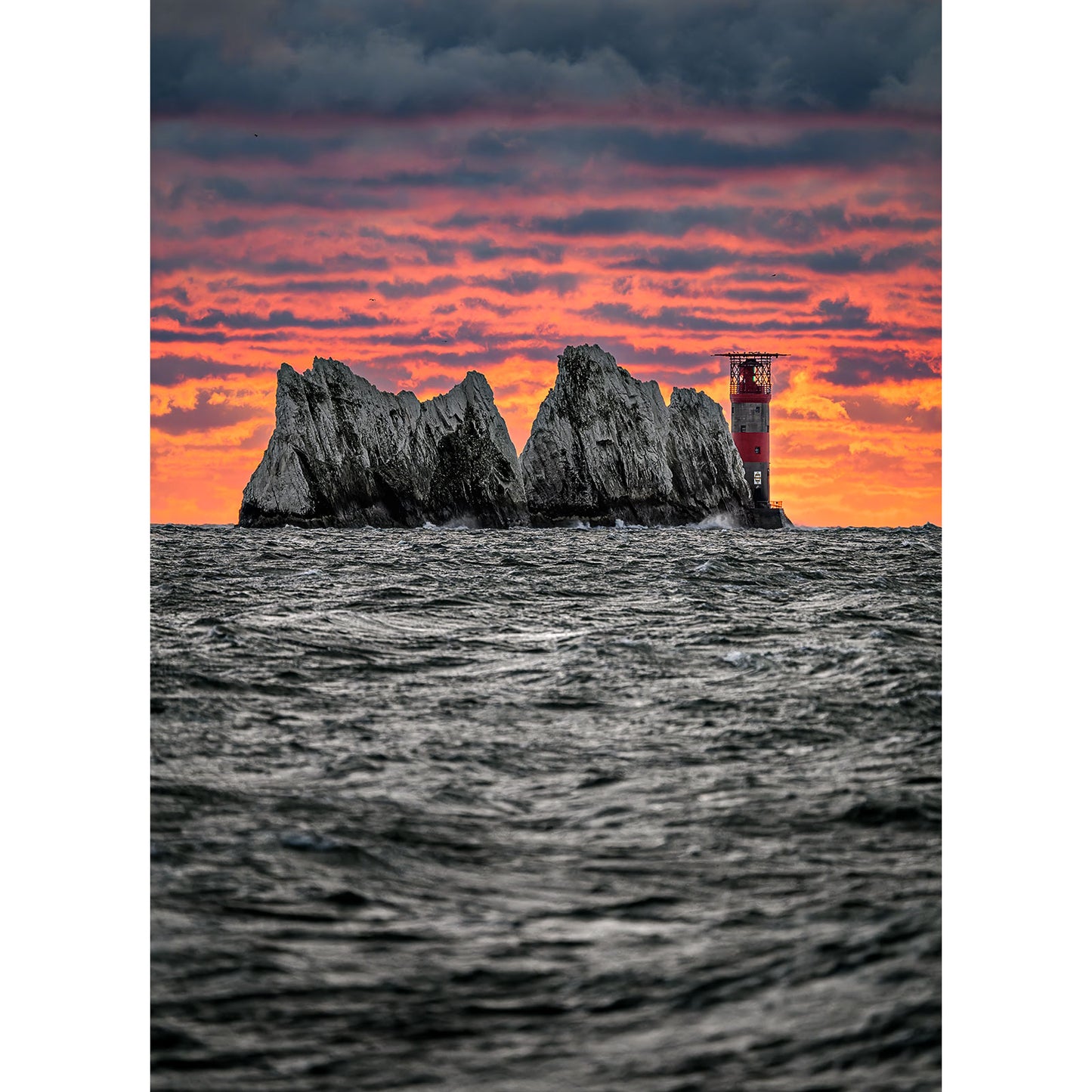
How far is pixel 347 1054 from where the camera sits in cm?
420

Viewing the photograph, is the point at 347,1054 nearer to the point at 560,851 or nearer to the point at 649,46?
the point at 560,851

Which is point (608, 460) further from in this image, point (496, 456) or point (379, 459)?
point (379, 459)

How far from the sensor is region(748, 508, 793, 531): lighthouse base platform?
7950 cm

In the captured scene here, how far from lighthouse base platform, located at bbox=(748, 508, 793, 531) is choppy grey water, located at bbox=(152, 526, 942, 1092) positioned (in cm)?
6678

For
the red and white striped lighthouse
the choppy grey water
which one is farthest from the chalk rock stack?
the choppy grey water

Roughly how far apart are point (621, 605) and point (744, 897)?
1405 centimetres

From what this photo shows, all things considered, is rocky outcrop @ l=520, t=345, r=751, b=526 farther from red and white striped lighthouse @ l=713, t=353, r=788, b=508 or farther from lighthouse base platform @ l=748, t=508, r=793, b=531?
red and white striped lighthouse @ l=713, t=353, r=788, b=508

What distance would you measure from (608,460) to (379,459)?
18.6 m

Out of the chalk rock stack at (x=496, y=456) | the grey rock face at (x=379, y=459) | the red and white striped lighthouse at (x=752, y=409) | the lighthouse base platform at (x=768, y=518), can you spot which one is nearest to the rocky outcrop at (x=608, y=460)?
the chalk rock stack at (x=496, y=456)

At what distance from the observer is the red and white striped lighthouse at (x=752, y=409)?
61.4 meters

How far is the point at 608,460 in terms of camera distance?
88.1m

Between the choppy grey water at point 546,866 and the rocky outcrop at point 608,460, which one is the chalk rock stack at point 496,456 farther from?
the choppy grey water at point 546,866

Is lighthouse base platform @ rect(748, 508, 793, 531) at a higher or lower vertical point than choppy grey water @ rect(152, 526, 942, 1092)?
higher

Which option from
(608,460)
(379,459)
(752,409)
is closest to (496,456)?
(608,460)
